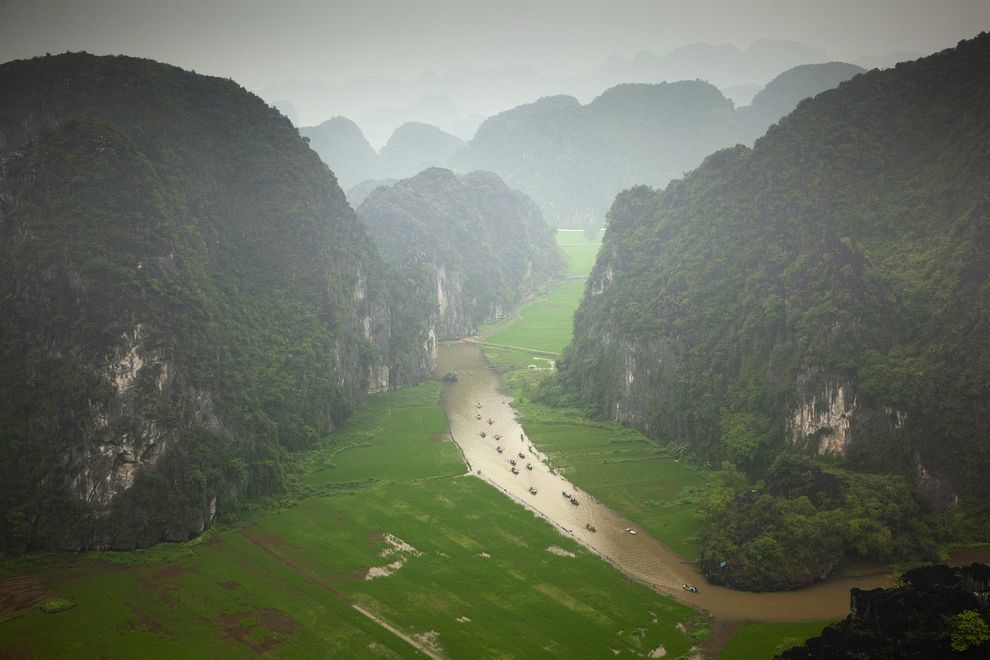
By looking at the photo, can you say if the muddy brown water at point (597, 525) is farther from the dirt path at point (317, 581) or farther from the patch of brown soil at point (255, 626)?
the patch of brown soil at point (255, 626)

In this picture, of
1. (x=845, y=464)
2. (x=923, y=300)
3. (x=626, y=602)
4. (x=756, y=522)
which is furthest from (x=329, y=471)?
(x=923, y=300)

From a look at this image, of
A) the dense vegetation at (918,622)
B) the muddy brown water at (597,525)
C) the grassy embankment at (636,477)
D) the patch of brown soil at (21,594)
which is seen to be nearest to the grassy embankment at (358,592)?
the patch of brown soil at (21,594)

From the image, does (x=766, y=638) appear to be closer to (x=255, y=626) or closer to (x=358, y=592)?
(x=358, y=592)

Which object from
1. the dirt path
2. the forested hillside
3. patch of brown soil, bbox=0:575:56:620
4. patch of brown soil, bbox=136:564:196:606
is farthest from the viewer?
the forested hillside

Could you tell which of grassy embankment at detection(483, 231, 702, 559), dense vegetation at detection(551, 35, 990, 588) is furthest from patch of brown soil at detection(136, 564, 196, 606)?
dense vegetation at detection(551, 35, 990, 588)

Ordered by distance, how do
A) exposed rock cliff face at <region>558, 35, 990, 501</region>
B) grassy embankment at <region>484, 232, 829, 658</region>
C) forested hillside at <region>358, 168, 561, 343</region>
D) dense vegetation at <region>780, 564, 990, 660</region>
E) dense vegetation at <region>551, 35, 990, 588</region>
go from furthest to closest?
1. forested hillside at <region>358, 168, 561, 343</region>
2. exposed rock cliff face at <region>558, 35, 990, 501</region>
3. dense vegetation at <region>551, 35, 990, 588</region>
4. grassy embankment at <region>484, 232, 829, 658</region>
5. dense vegetation at <region>780, 564, 990, 660</region>

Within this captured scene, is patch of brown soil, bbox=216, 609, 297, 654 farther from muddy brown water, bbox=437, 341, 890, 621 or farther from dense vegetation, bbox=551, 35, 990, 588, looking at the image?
dense vegetation, bbox=551, 35, 990, 588

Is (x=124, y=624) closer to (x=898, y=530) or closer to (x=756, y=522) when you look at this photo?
→ (x=756, y=522)
